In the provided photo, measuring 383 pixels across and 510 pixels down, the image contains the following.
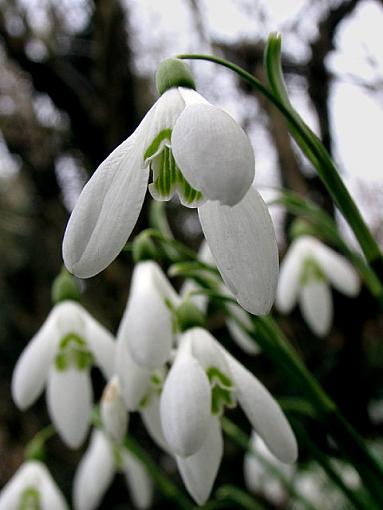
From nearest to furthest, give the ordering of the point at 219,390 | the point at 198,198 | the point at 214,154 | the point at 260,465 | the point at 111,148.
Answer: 1. the point at 214,154
2. the point at 198,198
3. the point at 219,390
4. the point at 260,465
5. the point at 111,148

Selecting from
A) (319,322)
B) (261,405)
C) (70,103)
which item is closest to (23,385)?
(261,405)

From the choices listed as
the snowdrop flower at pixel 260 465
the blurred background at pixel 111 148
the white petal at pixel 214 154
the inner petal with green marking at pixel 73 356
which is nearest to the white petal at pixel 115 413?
the inner petal with green marking at pixel 73 356

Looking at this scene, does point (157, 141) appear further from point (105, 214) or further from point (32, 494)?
point (32, 494)

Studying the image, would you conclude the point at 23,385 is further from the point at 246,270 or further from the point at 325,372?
the point at 325,372

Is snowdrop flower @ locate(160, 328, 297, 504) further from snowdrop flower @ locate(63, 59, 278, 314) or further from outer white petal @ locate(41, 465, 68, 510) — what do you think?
outer white petal @ locate(41, 465, 68, 510)

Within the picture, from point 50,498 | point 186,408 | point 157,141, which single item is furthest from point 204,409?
point 50,498

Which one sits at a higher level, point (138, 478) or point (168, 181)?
point (168, 181)

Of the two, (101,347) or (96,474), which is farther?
(96,474)
